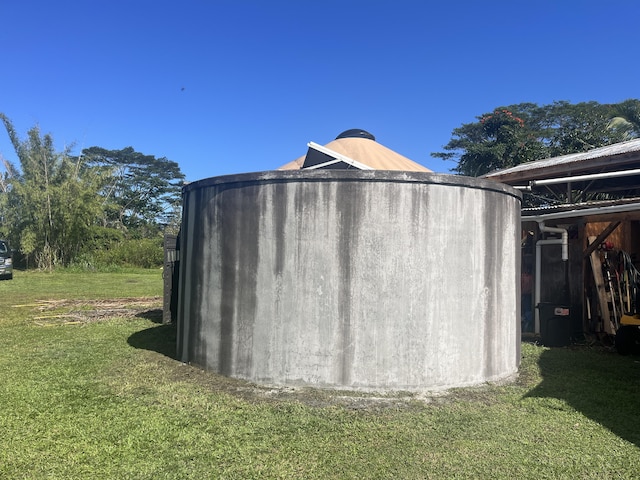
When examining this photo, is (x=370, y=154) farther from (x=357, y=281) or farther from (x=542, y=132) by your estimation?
(x=542, y=132)

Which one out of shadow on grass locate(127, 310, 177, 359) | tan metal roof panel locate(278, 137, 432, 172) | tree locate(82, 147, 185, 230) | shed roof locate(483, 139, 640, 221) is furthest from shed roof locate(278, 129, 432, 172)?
tree locate(82, 147, 185, 230)

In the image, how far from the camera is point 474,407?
465 centimetres

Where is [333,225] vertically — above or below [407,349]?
above

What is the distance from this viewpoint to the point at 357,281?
16.8 feet

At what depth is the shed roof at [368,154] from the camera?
385 inches

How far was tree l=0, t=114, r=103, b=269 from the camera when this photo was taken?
23.0m

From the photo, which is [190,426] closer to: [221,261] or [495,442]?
[221,261]

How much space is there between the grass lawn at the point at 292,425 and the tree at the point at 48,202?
60.7 ft

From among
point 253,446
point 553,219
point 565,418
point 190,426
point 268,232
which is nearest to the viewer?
point 253,446

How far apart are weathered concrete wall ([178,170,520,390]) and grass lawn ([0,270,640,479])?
0.30m

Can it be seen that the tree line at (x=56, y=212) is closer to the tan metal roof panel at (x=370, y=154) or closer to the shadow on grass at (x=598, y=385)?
the tan metal roof panel at (x=370, y=154)

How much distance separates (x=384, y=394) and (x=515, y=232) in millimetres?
2720

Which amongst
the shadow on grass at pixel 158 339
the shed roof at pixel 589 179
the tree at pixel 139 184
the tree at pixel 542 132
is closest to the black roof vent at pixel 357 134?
the shed roof at pixel 589 179

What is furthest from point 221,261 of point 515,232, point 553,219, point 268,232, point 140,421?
point 553,219
